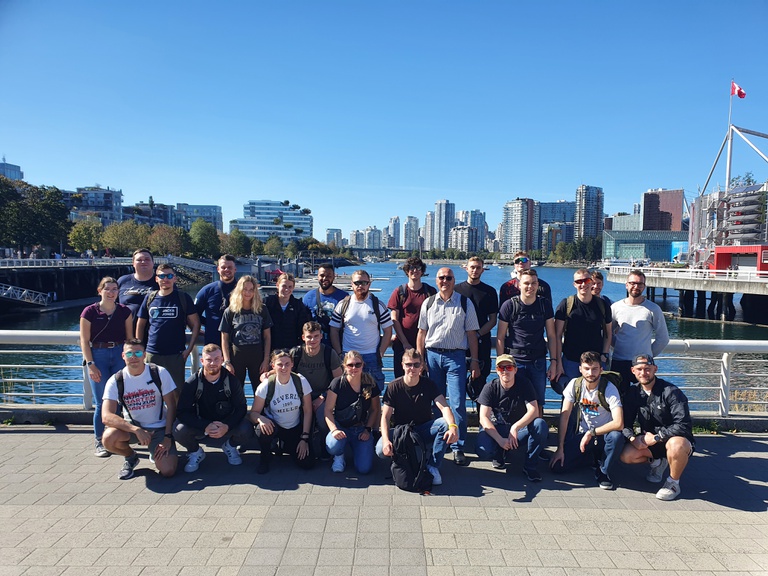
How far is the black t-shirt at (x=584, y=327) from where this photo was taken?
5.53 meters

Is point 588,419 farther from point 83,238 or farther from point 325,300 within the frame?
point 83,238

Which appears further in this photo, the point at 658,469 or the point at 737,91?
the point at 737,91

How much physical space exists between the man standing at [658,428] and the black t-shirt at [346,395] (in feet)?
8.70

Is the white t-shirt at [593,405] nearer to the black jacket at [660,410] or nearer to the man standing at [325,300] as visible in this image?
the black jacket at [660,410]

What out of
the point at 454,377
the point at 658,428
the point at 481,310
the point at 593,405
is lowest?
the point at 658,428

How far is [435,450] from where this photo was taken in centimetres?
483

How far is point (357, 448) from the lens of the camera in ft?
16.4

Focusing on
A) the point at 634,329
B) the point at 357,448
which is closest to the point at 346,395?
the point at 357,448

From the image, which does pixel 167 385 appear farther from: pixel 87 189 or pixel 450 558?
pixel 87 189

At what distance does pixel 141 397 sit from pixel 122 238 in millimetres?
91706

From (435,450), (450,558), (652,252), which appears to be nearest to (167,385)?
(435,450)

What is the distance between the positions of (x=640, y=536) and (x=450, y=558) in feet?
5.28

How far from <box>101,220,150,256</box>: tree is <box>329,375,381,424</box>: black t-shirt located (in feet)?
300

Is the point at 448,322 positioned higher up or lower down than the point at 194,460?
higher up
